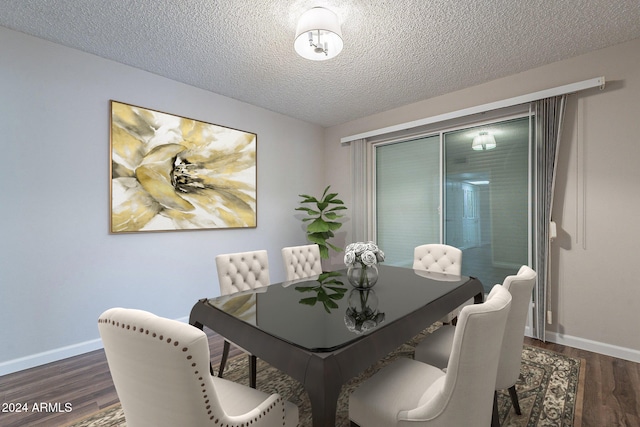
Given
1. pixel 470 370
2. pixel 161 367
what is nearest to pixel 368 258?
pixel 470 370

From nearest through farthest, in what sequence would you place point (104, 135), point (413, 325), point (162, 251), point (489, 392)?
point (489, 392)
point (413, 325)
point (104, 135)
point (162, 251)

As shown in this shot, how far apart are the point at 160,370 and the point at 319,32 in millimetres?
2089

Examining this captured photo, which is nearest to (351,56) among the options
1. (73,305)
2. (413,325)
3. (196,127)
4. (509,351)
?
(196,127)

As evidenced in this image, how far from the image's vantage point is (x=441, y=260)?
2.74 m

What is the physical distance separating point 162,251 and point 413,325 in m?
2.67

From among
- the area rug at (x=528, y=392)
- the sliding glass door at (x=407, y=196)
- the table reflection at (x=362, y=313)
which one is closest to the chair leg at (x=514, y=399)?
the area rug at (x=528, y=392)

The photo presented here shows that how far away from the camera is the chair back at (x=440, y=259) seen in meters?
2.63

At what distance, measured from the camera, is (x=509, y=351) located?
1.46 metres

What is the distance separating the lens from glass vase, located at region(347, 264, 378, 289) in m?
1.97

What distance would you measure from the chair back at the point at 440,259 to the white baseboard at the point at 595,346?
1179 millimetres

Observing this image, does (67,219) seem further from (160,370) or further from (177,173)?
(160,370)

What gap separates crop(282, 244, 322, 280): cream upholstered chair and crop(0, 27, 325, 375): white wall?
126 centimetres

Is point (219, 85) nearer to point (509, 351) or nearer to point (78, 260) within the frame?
point (78, 260)

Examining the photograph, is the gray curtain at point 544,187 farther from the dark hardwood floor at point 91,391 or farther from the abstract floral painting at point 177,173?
the abstract floral painting at point 177,173
